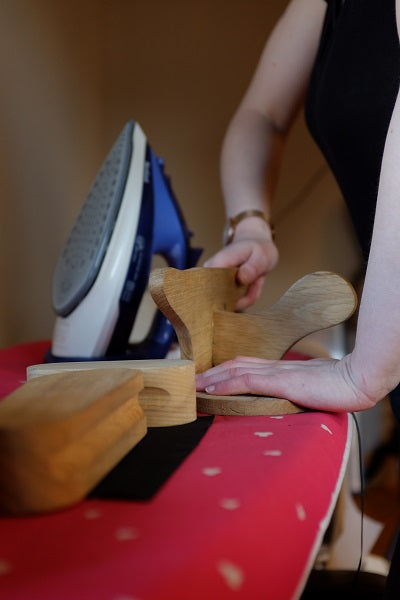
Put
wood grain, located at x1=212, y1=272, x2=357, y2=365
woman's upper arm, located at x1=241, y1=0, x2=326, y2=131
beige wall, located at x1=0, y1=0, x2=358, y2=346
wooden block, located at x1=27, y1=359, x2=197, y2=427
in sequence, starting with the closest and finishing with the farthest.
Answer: wooden block, located at x1=27, y1=359, x2=197, y2=427, wood grain, located at x1=212, y1=272, x2=357, y2=365, woman's upper arm, located at x1=241, y1=0, x2=326, y2=131, beige wall, located at x1=0, y1=0, x2=358, y2=346

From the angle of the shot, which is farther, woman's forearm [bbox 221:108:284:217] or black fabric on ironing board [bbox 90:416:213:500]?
woman's forearm [bbox 221:108:284:217]

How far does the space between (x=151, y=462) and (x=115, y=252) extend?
0.42 metres

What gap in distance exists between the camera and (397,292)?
19.0 inches

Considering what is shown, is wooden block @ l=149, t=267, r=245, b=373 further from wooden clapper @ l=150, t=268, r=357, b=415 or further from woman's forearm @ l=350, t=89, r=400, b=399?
woman's forearm @ l=350, t=89, r=400, b=399

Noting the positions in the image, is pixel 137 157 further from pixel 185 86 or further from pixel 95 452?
pixel 185 86

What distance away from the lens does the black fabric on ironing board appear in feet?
1.14

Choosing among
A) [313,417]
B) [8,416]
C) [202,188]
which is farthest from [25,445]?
[202,188]

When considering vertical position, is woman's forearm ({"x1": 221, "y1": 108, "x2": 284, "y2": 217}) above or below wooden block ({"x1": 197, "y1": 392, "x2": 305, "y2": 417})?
above

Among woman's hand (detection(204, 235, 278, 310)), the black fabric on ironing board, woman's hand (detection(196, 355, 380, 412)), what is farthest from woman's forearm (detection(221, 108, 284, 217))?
the black fabric on ironing board

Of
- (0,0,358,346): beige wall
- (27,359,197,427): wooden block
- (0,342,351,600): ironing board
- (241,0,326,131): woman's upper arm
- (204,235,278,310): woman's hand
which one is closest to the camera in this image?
(0,342,351,600): ironing board

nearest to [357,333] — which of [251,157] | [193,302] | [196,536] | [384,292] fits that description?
[384,292]

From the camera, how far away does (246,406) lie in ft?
1.78

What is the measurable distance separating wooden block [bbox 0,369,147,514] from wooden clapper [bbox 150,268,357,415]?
0.55 ft

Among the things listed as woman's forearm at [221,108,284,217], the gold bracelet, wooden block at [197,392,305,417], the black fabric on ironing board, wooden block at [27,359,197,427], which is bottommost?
wooden block at [197,392,305,417]
